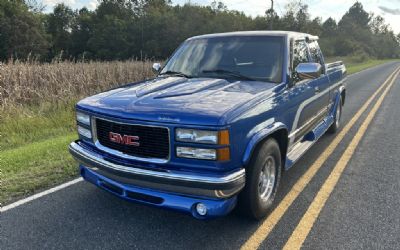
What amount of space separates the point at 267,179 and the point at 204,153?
1.10m

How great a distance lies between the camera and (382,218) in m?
3.79

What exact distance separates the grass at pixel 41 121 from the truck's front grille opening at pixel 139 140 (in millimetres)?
1761

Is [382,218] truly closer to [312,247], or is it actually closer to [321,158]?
[312,247]

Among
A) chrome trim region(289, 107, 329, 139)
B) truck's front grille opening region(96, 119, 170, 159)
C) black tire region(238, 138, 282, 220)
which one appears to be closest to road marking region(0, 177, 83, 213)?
truck's front grille opening region(96, 119, 170, 159)

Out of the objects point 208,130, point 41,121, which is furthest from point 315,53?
point 41,121

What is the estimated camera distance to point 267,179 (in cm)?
387

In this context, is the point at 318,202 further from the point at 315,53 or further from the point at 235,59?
the point at 315,53

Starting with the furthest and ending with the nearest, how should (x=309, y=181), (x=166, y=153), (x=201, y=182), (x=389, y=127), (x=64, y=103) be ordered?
1. (x=64, y=103)
2. (x=389, y=127)
3. (x=309, y=181)
4. (x=166, y=153)
5. (x=201, y=182)

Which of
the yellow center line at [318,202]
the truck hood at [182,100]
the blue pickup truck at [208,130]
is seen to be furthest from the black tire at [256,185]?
the truck hood at [182,100]

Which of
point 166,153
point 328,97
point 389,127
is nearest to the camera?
point 166,153

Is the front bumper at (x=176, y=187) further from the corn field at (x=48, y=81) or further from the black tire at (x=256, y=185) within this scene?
the corn field at (x=48, y=81)

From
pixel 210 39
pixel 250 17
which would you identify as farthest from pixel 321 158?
pixel 250 17

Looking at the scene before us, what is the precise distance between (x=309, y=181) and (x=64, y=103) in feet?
22.8

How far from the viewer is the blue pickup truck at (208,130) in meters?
3.07
